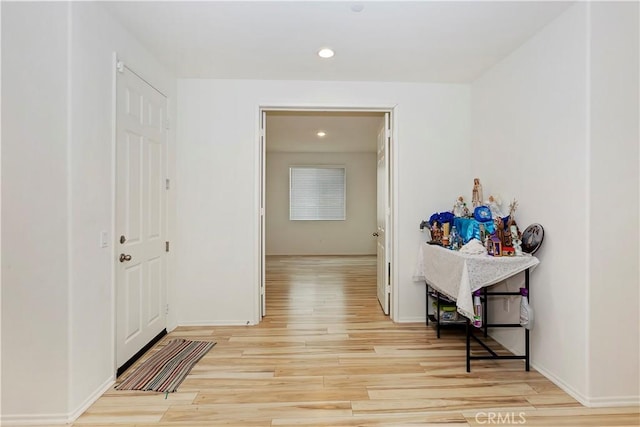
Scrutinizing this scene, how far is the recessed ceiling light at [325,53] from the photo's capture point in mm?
2660

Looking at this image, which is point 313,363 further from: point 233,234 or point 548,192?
point 548,192

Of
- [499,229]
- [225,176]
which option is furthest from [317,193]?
[499,229]

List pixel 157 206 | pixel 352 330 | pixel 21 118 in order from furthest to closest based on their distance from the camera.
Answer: pixel 352 330 → pixel 157 206 → pixel 21 118

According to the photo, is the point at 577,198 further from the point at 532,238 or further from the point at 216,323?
the point at 216,323

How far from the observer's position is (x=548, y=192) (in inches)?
89.8

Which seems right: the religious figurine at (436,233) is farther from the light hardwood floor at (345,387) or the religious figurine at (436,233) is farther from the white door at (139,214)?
the white door at (139,214)

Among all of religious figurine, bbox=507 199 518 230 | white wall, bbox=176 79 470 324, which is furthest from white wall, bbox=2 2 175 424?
religious figurine, bbox=507 199 518 230

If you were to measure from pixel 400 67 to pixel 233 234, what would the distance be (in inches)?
91.6

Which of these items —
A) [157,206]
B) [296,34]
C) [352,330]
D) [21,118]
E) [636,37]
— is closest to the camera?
[21,118]

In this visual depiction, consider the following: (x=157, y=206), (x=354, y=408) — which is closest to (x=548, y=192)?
(x=354, y=408)

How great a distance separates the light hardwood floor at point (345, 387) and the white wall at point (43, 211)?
0.36 meters

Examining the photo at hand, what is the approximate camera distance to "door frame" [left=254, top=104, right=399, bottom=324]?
10.9 ft

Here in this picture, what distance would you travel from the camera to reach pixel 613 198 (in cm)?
196

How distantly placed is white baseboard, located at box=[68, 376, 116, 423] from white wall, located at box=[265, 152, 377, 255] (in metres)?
6.01
